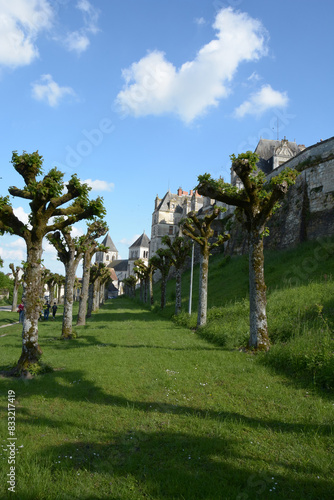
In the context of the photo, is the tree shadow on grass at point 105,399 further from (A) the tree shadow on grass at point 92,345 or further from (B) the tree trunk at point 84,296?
(B) the tree trunk at point 84,296

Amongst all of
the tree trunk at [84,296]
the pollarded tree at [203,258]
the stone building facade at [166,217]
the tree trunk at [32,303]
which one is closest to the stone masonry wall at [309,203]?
the pollarded tree at [203,258]

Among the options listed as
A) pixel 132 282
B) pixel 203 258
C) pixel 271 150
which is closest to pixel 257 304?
pixel 203 258

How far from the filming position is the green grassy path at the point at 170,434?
11.2 ft

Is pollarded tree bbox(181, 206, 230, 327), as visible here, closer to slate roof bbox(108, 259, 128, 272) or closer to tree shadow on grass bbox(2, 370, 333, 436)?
tree shadow on grass bbox(2, 370, 333, 436)

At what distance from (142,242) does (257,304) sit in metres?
103

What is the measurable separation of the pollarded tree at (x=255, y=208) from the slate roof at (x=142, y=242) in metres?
102

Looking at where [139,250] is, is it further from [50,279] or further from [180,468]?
[180,468]

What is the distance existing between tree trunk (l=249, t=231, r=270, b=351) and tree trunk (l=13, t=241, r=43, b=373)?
6162mm

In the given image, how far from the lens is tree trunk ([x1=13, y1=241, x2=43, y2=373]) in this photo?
843cm

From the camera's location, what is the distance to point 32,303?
8656 millimetres

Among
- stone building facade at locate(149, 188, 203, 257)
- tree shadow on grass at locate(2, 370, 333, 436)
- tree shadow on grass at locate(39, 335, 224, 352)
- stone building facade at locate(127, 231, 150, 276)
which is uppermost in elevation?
stone building facade at locate(149, 188, 203, 257)

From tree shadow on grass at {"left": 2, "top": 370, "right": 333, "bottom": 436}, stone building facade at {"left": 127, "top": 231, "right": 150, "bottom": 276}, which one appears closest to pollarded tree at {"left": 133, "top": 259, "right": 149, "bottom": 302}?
tree shadow on grass at {"left": 2, "top": 370, "right": 333, "bottom": 436}

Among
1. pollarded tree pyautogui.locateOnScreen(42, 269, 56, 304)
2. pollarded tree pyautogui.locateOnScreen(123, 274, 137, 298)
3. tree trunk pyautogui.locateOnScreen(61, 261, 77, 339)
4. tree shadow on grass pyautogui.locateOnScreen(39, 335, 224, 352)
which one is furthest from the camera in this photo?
pollarded tree pyautogui.locateOnScreen(123, 274, 137, 298)

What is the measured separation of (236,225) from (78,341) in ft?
95.2
